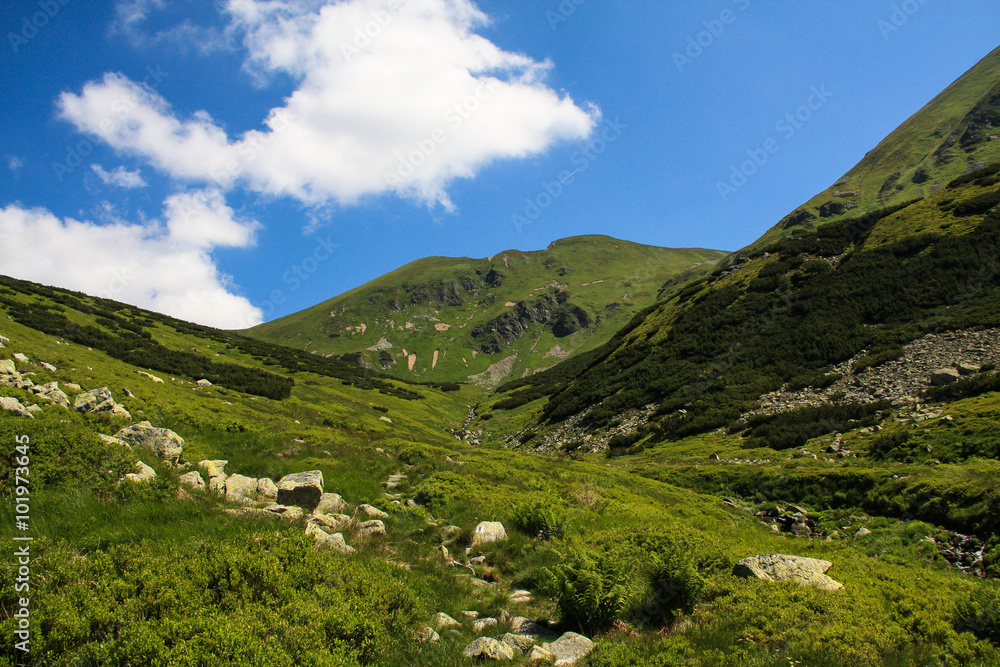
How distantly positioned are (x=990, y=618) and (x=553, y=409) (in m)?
55.5

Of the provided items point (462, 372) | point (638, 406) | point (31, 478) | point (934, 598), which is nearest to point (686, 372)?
point (638, 406)

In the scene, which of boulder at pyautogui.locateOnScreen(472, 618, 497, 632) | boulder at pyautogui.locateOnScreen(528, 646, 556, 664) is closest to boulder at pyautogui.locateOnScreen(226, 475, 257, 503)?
boulder at pyautogui.locateOnScreen(472, 618, 497, 632)

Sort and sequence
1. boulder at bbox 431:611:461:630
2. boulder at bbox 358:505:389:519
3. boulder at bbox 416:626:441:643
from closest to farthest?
1. boulder at bbox 416:626:441:643
2. boulder at bbox 431:611:461:630
3. boulder at bbox 358:505:389:519

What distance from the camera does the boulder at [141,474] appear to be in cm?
772

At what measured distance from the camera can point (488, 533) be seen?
10359 millimetres

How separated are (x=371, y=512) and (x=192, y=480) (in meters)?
3.91

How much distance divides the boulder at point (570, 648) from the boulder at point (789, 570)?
386cm

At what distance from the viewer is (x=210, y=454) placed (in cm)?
1274

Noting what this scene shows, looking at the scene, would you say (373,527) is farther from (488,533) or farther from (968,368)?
(968,368)

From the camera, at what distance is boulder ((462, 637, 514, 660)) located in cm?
539

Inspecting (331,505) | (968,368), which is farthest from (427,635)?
(968,368)

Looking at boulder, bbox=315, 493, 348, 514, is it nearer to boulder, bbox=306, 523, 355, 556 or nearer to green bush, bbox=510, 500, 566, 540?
boulder, bbox=306, 523, 355, 556

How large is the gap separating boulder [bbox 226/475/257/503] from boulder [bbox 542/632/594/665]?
22.7 ft

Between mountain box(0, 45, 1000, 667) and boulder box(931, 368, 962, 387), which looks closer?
mountain box(0, 45, 1000, 667)
